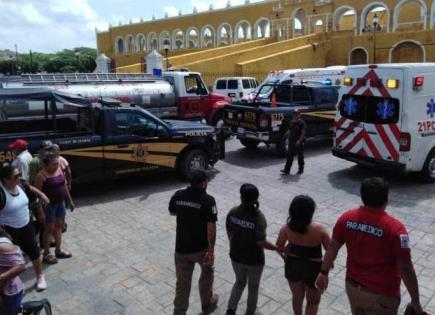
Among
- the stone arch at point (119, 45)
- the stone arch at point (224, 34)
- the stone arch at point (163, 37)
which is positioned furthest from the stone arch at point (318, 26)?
the stone arch at point (119, 45)

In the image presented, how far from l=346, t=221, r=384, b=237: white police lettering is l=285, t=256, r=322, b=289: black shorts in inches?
22.6

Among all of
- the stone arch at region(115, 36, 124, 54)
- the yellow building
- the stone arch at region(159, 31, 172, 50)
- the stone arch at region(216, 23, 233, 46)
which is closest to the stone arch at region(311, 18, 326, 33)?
the yellow building

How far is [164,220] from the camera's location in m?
7.23

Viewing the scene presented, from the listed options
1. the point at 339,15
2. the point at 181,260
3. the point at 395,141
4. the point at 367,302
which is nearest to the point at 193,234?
the point at 181,260

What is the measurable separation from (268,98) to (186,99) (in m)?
2.90

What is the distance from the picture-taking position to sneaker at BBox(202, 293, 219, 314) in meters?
4.46

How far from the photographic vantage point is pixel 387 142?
349 inches

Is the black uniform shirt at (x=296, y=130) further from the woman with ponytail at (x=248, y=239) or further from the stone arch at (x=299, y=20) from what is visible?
the stone arch at (x=299, y=20)

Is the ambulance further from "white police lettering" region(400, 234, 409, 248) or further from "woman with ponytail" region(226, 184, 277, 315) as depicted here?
"white police lettering" region(400, 234, 409, 248)

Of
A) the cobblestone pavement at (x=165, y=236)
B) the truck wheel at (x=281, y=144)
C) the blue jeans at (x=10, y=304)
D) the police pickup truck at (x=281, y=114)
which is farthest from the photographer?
the truck wheel at (x=281, y=144)

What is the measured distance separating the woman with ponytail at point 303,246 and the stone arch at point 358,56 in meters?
32.3

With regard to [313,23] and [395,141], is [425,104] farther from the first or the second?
[313,23]

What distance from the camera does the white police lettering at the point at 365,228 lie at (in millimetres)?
2977

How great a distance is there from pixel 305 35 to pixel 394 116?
97.8ft
